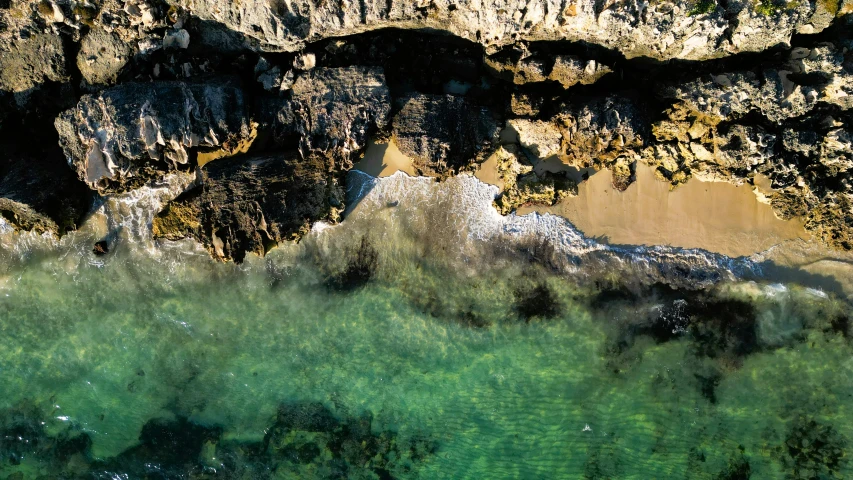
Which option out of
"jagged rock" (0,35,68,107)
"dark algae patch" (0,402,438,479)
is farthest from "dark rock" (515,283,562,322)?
"jagged rock" (0,35,68,107)

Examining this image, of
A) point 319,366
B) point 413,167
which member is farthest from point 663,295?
point 319,366

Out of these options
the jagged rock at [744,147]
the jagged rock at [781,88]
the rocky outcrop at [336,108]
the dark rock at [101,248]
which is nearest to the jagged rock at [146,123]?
the rocky outcrop at [336,108]

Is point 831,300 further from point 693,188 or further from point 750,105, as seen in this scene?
point 750,105

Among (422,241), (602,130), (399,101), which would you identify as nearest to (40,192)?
(399,101)

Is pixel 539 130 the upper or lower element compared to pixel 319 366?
upper

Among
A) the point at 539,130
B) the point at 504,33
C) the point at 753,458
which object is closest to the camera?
the point at 504,33

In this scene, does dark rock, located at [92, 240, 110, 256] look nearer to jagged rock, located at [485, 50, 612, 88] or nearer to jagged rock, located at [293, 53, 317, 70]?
jagged rock, located at [293, 53, 317, 70]

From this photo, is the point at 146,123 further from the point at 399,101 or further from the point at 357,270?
the point at 357,270

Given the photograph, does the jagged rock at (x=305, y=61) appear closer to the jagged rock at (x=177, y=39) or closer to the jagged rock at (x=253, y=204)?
the jagged rock at (x=253, y=204)
